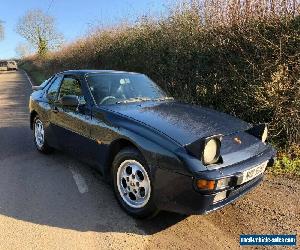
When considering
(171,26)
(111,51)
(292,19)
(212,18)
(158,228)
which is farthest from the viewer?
(111,51)

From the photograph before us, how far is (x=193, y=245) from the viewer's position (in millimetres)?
3572

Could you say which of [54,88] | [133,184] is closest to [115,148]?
[133,184]

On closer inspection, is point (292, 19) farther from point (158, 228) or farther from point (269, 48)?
point (158, 228)

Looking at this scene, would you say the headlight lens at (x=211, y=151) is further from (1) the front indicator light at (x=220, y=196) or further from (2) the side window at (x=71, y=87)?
(2) the side window at (x=71, y=87)

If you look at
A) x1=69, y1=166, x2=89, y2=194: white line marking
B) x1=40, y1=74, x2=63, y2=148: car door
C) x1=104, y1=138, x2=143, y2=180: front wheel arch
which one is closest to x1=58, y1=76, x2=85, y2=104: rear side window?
x1=40, y1=74, x2=63, y2=148: car door

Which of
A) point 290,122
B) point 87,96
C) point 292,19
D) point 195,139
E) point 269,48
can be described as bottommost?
point 290,122

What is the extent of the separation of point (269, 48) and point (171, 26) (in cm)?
379

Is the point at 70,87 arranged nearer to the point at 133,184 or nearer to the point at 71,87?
the point at 71,87

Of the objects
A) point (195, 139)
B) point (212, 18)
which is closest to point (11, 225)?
point (195, 139)

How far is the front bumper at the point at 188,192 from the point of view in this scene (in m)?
3.45

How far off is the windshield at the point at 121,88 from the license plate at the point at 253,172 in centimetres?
192

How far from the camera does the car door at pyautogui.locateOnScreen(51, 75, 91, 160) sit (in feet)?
15.9

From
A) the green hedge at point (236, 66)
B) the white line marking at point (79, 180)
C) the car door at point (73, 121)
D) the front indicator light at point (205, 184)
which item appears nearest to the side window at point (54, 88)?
the car door at point (73, 121)

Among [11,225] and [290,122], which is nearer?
[11,225]
